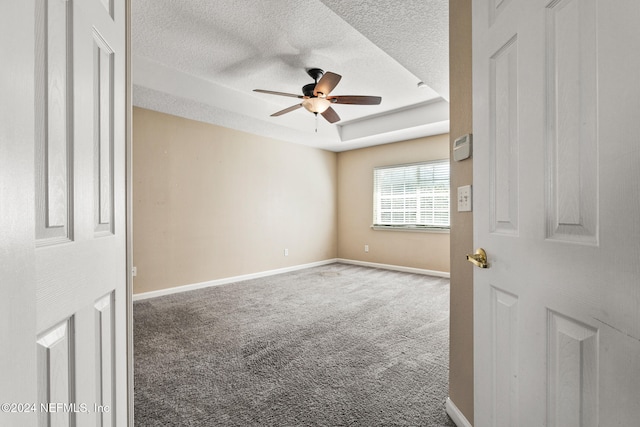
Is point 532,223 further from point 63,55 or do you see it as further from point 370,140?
point 370,140

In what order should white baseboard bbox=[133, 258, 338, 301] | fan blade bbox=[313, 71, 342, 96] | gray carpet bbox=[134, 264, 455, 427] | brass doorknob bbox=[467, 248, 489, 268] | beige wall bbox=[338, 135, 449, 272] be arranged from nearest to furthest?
brass doorknob bbox=[467, 248, 489, 268], gray carpet bbox=[134, 264, 455, 427], fan blade bbox=[313, 71, 342, 96], white baseboard bbox=[133, 258, 338, 301], beige wall bbox=[338, 135, 449, 272]

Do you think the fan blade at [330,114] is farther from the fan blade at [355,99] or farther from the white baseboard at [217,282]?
the white baseboard at [217,282]

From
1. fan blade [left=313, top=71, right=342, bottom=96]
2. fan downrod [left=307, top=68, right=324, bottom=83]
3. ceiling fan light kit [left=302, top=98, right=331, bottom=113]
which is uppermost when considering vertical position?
fan downrod [left=307, top=68, right=324, bottom=83]

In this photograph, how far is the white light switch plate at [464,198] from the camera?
1385mm

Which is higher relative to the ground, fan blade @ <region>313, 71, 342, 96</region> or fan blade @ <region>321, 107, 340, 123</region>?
fan blade @ <region>313, 71, 342, 96</region>

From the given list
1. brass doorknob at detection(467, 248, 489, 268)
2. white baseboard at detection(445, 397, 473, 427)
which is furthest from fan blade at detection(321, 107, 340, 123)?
white baseboard at detection(445, 397, 473, 427)

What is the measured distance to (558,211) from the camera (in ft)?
2.42

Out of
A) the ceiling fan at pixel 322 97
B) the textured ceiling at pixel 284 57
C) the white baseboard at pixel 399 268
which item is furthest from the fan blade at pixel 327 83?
the white baseboard at pixel 399 268

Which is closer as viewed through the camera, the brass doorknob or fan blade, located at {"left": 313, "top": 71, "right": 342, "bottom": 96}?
the brass doorknob

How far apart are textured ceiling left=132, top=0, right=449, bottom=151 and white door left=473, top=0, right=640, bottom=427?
121cm

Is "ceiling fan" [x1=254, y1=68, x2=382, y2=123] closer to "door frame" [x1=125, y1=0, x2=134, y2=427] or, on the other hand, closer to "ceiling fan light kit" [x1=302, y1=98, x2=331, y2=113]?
"ceiling fan light kit" [x1=302, y1=98, x2=331, y2=113]

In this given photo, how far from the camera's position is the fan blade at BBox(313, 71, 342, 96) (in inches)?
107

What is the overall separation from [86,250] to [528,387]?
1.30m

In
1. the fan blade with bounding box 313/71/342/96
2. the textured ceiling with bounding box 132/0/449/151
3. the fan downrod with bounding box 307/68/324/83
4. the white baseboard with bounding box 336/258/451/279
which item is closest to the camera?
the textured ceiling with bounding box 132/0/449/151
